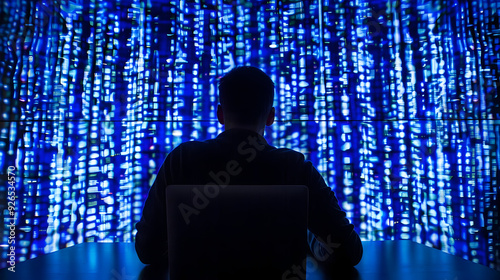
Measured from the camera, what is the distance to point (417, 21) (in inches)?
62.2

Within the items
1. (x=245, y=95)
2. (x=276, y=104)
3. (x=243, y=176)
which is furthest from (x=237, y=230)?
(x=276, y=104)

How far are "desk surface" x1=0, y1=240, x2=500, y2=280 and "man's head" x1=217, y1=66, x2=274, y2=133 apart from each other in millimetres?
468

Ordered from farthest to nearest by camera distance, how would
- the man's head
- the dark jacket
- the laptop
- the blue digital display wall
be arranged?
the blue digital display wall → the man's head → the dark jacket → the laptop

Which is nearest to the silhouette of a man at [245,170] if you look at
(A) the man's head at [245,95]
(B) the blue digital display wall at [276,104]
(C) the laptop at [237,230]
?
(A) the man's head at [245,95]

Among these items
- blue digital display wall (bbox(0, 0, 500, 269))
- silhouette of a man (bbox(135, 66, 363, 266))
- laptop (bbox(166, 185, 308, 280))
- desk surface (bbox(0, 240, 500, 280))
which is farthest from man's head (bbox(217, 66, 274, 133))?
blue digital display wall (bbox(0, 0, 500, 269))

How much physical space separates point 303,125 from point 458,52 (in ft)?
2.93

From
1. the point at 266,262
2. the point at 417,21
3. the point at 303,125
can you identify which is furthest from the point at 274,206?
the point at 417,21

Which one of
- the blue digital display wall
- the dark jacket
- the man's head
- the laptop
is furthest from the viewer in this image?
the blue digital display wall

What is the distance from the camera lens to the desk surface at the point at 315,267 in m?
0.86

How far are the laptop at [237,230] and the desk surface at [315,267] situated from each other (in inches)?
11.3

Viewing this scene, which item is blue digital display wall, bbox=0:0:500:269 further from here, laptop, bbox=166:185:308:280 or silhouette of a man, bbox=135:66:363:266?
laptop, bbox=166:185:308:280

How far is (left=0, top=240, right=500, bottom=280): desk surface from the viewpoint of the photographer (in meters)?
0.86

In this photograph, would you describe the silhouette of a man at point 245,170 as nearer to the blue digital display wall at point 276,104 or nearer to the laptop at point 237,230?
the laptop at point 237,230

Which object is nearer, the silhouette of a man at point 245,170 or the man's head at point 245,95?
the silhouette of a man at point 245,170
